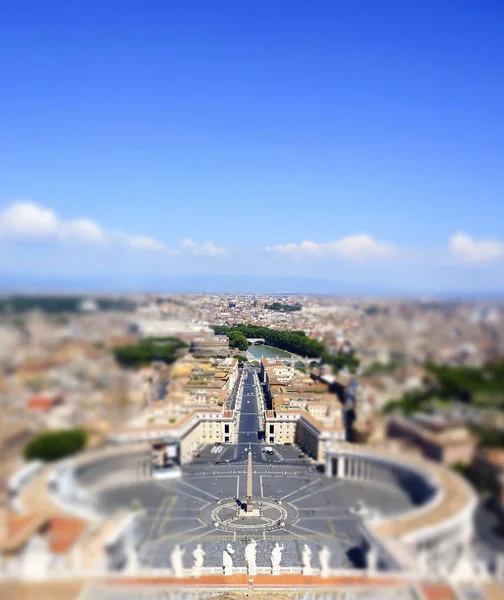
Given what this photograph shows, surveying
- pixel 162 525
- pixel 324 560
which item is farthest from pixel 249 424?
pixel 324 560

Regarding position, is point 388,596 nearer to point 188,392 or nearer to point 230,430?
point 188,392


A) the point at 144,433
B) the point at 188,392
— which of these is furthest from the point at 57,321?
the point at 188,392

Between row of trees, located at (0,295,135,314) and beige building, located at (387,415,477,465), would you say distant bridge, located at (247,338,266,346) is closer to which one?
row of trees, located at (0,295,135,314)

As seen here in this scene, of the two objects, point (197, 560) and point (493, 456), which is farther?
point (197, 560)

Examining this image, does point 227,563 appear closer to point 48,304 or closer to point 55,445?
point 55,445

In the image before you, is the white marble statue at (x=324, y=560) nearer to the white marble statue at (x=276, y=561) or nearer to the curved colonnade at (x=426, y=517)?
the white marble statue at (x=276, y=561)

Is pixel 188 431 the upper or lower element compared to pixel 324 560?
upper
